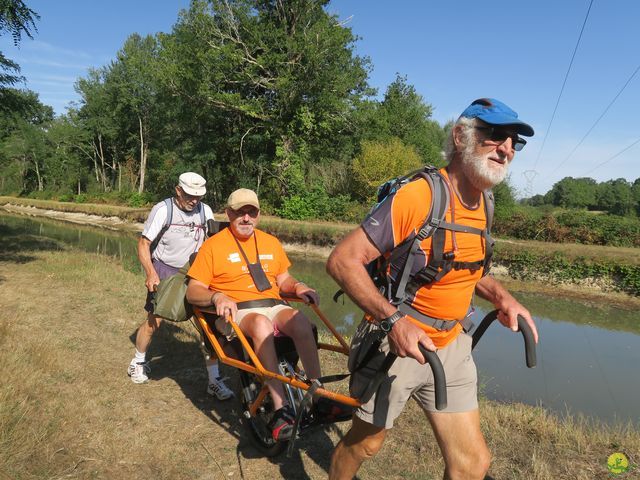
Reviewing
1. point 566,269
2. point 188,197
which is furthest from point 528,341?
point 566,269

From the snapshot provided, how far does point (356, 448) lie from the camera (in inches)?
89.7

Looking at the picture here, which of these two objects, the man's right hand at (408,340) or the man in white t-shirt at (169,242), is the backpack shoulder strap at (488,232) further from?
the man in white t-shirt at (169,242)

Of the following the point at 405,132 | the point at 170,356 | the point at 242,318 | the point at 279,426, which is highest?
the point at 405,132

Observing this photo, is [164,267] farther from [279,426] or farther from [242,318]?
[279,426]

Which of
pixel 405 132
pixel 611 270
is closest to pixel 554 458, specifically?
pixel 611 270

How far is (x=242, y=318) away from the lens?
11.5 ft

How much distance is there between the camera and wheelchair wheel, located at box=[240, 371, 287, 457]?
11.0 feet

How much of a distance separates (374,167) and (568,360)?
2166 cm

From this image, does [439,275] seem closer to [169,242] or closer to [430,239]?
[430,239]

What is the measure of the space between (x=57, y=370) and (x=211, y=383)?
155 cm

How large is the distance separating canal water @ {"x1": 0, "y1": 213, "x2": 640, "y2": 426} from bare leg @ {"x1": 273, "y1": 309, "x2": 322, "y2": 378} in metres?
2.51

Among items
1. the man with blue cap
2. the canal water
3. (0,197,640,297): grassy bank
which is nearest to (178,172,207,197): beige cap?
the canal water

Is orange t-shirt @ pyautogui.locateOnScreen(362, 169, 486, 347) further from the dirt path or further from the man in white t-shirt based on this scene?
the man in white t-shirt

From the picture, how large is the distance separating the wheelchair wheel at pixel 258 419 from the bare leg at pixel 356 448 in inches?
39.6
